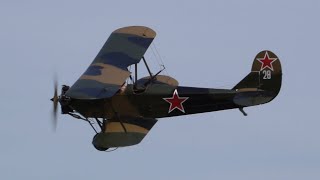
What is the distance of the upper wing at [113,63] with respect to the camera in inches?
1535

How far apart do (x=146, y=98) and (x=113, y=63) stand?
1692mm

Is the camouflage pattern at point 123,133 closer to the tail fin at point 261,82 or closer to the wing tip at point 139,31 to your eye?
the tail fin at point 261,82

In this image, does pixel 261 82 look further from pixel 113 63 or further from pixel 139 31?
pixel 139 31

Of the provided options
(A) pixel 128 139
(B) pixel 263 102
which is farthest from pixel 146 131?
(B) pixel 263 102

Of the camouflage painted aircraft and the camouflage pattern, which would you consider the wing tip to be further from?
the camouflage pattern

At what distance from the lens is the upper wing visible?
128 feet

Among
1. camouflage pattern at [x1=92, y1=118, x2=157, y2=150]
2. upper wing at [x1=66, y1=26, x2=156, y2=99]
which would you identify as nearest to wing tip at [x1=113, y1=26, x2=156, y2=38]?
upper wing at [x1=66, y1=26, x2=156, y2=99]

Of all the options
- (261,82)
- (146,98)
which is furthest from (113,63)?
(261,82)

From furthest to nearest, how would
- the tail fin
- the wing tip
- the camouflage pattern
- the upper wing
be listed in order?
the wing tip < the tail fin < the camouflage pattern < the upper wing

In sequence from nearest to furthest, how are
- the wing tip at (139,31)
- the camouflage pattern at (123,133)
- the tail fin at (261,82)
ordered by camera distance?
the camouflage pattern at (123,133) < the tail fin at (261,82) < the wing tip at (139,31)

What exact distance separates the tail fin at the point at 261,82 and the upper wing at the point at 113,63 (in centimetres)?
329

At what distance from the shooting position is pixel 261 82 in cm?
4091

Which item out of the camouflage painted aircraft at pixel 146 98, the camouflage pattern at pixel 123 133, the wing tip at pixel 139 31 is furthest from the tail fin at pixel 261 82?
the wing tip at pixel 139 31

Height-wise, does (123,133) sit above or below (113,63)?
below
